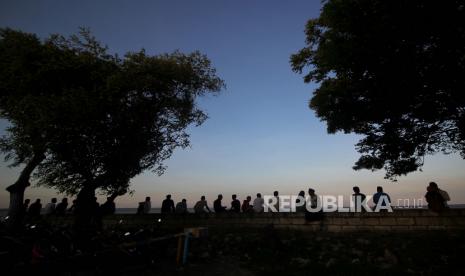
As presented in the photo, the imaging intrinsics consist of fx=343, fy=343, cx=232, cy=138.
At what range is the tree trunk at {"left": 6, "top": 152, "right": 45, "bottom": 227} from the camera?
15.9 m

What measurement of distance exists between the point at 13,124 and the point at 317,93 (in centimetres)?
1459

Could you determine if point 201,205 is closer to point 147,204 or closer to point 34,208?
point 147,204

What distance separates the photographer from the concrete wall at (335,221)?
480 inches

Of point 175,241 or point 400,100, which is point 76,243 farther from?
point 400,100

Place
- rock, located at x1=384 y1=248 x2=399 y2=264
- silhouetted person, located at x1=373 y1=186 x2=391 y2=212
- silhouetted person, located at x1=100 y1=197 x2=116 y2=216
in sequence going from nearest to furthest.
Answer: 1. rock, located at x1=384 y1=248 x2=399 y2=264
2. silhouetted person, located at x1=373 y1=186 x2=391 y2=212
3. silhouetted person, located at x1=100 y1=197 x2=116 y2=216

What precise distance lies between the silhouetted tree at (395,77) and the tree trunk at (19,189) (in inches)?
531

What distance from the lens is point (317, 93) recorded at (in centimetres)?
1572

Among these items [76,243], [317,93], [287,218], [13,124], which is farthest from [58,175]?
[317,93]

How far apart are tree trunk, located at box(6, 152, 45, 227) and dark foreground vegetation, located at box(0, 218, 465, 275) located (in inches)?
234

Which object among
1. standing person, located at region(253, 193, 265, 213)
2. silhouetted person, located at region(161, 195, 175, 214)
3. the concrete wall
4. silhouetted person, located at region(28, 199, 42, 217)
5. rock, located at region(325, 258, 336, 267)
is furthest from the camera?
silhouetted person, located at region(28, 199, 42, 217)

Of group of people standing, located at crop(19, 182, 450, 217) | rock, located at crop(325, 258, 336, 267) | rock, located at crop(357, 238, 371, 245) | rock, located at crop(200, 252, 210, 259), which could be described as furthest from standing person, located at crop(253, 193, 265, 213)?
rock, located at crop(325, 258, 336, 267)

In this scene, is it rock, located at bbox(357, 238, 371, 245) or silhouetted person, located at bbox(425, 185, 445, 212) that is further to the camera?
silhouetted person, located at bbox(425, 185, 445, 212)

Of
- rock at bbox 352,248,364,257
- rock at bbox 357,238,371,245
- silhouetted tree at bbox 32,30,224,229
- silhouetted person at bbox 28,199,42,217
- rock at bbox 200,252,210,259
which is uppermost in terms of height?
silhouetted tree at bbox 32,30,224,229

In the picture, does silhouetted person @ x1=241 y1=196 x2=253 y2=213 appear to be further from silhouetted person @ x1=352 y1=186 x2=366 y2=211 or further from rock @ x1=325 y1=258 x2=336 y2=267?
rock @ x1=325 y1=258 x2=336 y2=267
